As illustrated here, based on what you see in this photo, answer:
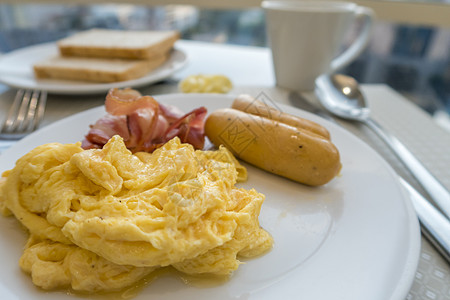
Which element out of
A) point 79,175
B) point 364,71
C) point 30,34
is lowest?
point 364,71

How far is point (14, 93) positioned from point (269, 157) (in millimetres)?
1779

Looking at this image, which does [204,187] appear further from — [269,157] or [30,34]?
[30,34]

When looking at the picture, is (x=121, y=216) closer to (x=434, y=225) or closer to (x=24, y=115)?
(x=434, y=225)

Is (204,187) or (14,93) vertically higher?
(204,187)

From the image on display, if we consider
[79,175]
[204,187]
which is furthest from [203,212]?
[79,175]

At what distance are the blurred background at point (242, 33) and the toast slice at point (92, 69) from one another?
1582mm

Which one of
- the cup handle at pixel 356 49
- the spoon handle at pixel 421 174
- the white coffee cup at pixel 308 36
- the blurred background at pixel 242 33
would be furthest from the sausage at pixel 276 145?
the blurred background at pixel 242 33

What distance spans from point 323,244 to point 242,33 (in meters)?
3.53

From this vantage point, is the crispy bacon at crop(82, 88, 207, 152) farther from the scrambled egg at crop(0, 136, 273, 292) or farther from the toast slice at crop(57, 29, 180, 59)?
the toast slice at crop(57, 29, 180, 59)

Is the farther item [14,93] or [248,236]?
[14,93]

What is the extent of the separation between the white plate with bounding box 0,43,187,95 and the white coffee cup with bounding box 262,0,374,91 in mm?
702

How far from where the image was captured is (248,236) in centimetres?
88

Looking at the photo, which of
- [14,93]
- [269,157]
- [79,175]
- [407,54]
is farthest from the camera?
[407,54]

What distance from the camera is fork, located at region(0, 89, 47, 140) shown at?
4.82 feet
